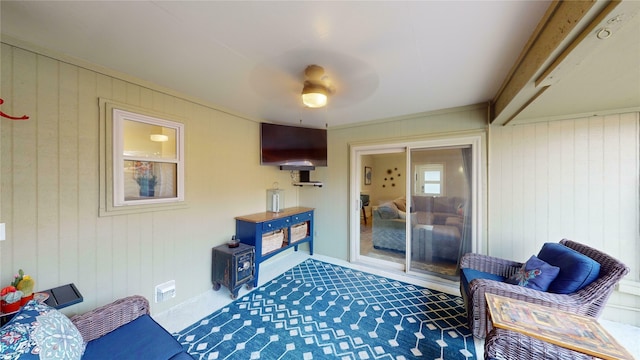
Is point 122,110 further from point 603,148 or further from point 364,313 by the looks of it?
point 603,148

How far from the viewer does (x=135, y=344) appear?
4.45ft

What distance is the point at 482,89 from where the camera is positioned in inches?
88.9

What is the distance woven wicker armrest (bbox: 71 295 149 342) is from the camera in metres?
1.38

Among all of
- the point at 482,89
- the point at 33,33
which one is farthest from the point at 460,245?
the point at 33,33

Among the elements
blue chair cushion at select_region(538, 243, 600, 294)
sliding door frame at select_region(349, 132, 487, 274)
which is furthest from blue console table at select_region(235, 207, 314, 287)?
blue chair cushion at select_region(538, 243, 600, 294)

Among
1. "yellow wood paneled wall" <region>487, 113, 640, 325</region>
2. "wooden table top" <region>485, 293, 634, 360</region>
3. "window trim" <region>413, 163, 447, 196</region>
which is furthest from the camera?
"window trim" <region>413, 163, 447, 196</region>

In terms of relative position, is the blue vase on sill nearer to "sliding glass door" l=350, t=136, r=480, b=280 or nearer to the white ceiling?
the white ceiling

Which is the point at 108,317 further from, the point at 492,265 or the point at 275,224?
the point at 492,265

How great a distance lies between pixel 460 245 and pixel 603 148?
5.63ft

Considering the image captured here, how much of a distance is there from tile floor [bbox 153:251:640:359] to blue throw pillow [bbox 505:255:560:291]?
0.65 meters

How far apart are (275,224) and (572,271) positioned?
2977 mm

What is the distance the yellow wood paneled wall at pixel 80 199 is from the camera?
1.52 m

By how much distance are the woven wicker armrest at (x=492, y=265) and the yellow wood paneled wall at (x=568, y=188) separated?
406 mm

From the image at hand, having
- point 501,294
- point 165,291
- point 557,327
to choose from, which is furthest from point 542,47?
point 165,291
